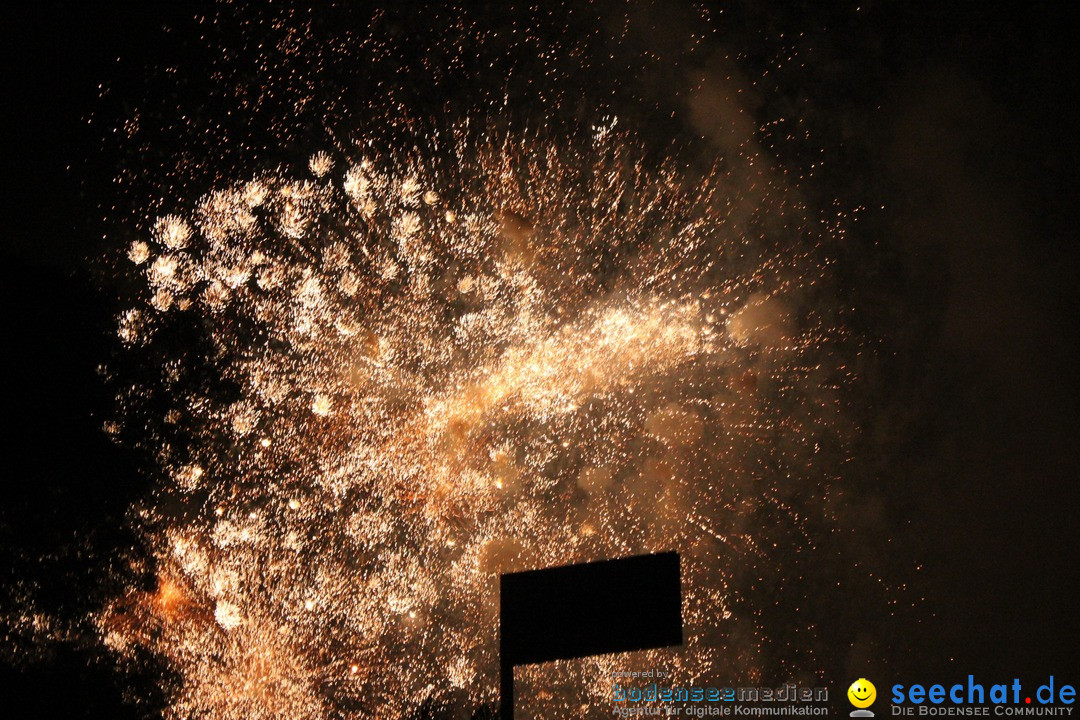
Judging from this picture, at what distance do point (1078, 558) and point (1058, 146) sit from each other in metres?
2.49

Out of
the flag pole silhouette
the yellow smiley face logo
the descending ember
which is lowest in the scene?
the yellow smiley face logo

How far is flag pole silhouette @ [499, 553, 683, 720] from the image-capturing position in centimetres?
129

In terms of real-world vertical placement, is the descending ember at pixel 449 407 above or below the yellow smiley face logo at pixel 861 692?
above

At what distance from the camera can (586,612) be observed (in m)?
1.29

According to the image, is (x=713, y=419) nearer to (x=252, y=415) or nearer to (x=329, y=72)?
(x=252, y=415)

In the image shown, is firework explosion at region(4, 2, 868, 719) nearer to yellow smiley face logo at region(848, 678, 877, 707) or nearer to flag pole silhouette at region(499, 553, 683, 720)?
yellow smiley face logo at region(848, 678, 877, 707)

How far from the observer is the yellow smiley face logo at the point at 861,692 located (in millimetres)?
3939

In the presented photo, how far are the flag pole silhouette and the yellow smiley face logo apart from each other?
131 inches

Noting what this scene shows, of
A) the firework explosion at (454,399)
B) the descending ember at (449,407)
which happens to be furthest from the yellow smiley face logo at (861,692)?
the descending ember at (449,407)

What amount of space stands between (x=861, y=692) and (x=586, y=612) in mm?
3480

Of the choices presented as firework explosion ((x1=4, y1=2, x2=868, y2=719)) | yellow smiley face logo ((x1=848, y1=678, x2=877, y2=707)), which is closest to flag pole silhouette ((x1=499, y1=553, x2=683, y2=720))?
firework explosion ((x1=4, y1=2, x2=868, y2=719))

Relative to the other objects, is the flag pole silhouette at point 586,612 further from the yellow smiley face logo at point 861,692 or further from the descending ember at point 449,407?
the yellow smiley face logo at point 861,692

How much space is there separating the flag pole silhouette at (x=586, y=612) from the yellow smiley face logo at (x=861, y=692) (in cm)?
332

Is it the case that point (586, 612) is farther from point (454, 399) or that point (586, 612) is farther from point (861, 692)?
point (861, 692)
